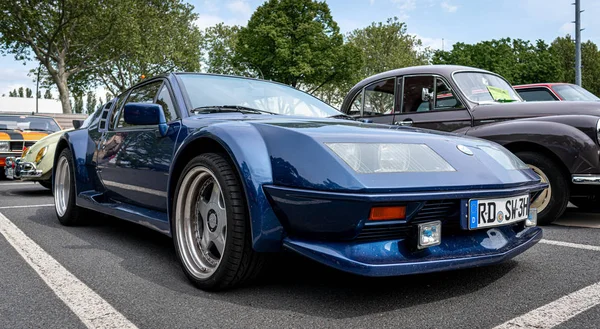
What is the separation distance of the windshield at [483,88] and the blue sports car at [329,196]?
2768mm

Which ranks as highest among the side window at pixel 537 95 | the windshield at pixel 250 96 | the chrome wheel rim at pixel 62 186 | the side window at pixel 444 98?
the side window at pixel 537 95

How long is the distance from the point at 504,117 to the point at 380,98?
160 cm

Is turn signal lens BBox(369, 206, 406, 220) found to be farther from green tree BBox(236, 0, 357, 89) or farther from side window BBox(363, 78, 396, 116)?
green tree BBox(236, 0, 357, 89)

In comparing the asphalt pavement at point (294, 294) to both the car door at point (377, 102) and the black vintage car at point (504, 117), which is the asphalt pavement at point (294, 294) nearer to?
the black vintage car at point (504, 117)

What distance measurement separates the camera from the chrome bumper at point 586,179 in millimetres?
4086

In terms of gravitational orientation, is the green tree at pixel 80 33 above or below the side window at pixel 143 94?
above

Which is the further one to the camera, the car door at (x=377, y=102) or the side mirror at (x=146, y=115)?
the car door at (x=377, y=102)

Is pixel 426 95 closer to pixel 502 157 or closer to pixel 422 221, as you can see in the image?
pixel 502 157

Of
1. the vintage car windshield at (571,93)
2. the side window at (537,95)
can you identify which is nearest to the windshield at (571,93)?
the vintage car windshield at (571,93)

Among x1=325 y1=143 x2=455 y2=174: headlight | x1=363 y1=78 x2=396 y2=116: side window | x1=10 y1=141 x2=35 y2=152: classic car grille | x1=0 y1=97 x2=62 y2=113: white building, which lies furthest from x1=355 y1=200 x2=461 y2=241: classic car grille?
x1=0 y1=97 x2=62 y2=113: white building

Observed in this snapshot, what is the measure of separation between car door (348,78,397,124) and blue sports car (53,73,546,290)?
122 inches

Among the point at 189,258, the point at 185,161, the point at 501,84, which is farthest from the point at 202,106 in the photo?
the point at 501,84

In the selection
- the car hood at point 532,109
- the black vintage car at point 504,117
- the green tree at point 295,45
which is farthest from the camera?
the green tree at point 295,45

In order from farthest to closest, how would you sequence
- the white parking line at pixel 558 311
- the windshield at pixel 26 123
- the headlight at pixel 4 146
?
the windshield at pixel 26 123
the headlight at pixel 4 146
the white parking line at pixel 558 311
